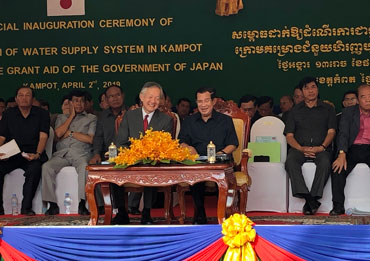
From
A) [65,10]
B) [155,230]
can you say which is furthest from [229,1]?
[155,230]

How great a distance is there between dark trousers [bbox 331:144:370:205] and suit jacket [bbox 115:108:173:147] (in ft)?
5.72

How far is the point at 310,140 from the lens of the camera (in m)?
8.09

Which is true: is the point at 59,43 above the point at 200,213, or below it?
above

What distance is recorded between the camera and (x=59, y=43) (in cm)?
1093

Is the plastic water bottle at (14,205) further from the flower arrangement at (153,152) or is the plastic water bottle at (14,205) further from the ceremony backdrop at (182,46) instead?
the ceremony backdrop at (182,46)

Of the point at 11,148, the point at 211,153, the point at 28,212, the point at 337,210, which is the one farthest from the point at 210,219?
the point at 11,148

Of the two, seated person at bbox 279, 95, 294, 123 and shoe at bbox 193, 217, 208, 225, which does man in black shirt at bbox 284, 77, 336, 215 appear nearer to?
shoe at bbox 193, 217, 208, 225

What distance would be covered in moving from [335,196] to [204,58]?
3.61 meters

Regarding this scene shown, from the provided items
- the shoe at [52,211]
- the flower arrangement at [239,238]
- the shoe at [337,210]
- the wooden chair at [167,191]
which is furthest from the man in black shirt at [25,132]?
the flower arrangement at [239,238]

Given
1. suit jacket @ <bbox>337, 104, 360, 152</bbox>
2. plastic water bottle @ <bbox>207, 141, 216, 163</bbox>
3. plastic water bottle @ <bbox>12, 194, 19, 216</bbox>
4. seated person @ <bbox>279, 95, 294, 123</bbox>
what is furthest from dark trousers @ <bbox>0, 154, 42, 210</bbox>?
seated person @ <bbox>279, 95, 294, 123</bbox>

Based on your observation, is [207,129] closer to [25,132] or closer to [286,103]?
[25,132]

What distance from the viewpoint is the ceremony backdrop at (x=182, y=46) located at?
1050cm

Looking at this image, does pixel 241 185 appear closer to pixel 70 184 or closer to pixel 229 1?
pixel 70 184

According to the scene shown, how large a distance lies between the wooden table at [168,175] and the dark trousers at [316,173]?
158 cm
